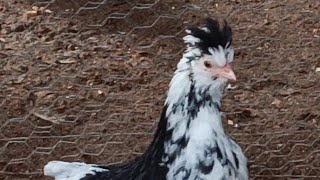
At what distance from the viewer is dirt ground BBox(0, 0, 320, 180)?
2.87 m

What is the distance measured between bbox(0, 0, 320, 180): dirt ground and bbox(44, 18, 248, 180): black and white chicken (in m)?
0.71

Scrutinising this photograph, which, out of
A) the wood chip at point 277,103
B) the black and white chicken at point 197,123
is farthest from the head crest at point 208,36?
the wood chip at point 277,103

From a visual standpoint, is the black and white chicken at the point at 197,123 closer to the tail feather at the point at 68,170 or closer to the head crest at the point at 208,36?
the head crest at the point at 208,36

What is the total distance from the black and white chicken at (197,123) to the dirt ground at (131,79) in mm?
708

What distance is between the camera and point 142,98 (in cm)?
308

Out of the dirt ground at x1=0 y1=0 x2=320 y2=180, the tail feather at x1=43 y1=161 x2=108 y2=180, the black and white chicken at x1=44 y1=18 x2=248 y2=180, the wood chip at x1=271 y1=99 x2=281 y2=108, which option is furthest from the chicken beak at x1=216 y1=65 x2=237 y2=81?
the wood chip at x1=271 y1=99 x2=281 y2=108

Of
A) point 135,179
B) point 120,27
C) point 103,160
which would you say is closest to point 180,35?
point 120,27

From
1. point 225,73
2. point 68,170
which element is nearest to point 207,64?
point 225,73

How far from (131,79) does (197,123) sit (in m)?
1.13

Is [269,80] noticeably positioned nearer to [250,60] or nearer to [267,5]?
[250,60]

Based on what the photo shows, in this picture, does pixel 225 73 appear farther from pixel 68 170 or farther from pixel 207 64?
pixel 68 170

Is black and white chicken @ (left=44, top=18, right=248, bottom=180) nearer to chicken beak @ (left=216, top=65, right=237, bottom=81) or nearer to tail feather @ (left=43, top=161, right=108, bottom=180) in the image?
chicken beak @ (left=216, top=65, right=237, bottom=81)

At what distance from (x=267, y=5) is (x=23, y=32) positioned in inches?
44.6

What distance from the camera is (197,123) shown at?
207 cm
